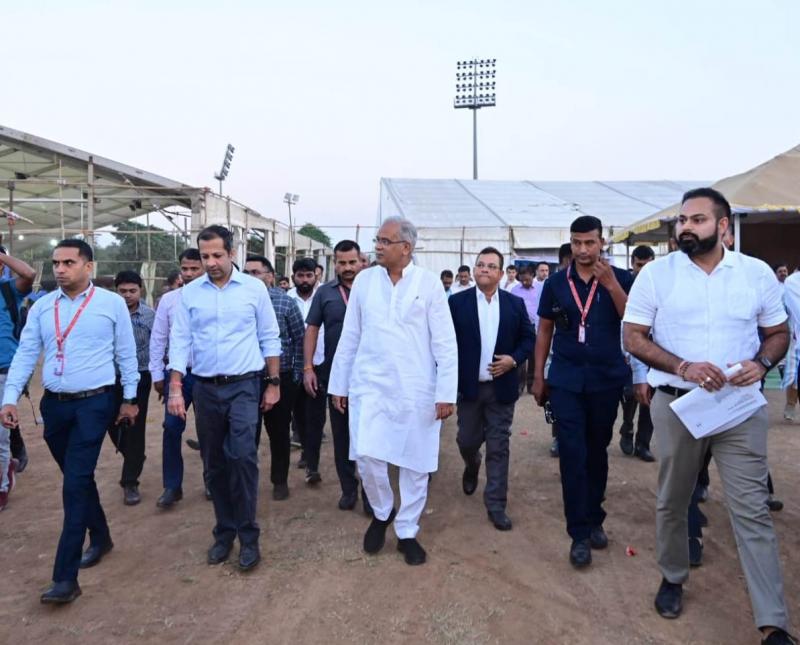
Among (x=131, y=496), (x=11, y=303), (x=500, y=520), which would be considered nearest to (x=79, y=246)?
(x=11, y=303)

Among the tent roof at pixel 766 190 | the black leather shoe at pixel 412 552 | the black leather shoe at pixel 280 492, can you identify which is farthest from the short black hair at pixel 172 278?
the tent roof at pixel 766 190

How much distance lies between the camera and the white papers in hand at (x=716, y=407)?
285 centimetres

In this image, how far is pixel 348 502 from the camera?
4.85m

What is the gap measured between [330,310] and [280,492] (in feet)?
4.88

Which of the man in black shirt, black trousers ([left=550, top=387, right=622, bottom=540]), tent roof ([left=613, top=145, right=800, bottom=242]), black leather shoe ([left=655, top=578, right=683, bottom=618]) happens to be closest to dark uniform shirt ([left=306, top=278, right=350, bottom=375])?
the man in black shirt

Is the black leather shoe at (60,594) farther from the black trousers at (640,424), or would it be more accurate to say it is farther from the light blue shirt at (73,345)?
the black trousers at (640,424)

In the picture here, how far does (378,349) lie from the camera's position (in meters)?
3.91

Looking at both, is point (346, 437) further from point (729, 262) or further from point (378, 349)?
point (729, 262)

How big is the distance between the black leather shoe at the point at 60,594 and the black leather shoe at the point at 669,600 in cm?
297

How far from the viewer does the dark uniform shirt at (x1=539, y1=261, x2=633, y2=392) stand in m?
3.79

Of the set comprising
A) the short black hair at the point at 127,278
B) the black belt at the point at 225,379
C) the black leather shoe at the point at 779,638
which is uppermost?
the short black hair at the point at 127,278

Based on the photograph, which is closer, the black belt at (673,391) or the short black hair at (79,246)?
the black belt at (673,391)

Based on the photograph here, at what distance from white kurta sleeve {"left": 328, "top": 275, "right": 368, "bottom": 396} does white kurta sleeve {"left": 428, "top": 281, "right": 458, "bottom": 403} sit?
49 cm

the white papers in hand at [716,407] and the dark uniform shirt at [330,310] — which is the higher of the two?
the dark uniform shirt at [330,310]
